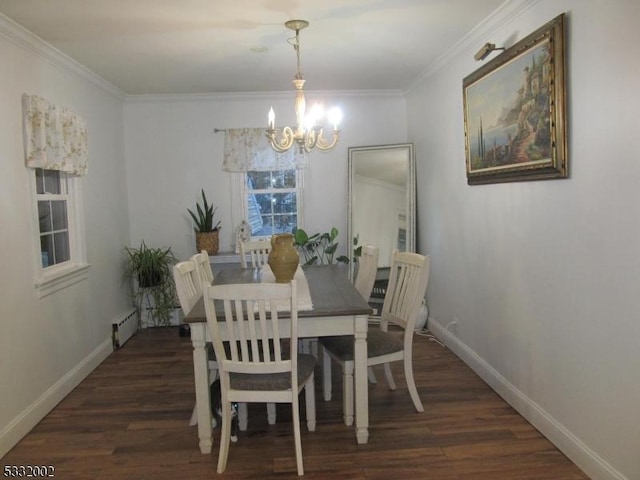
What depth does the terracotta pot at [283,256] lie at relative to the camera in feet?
9.46

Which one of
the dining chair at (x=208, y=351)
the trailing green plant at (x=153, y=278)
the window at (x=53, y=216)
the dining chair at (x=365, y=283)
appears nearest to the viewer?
the dining chair at (x=208, y=351)

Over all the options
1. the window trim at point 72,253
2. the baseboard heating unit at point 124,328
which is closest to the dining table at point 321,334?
the window trim at point 72,253

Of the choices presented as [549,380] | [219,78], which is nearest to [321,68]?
[219,78]

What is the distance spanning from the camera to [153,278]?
4.56 metres

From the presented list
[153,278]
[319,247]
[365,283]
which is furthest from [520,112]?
[153,278]

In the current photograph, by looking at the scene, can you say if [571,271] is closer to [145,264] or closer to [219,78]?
[219,78]

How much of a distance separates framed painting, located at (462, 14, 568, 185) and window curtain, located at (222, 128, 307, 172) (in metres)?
2.18

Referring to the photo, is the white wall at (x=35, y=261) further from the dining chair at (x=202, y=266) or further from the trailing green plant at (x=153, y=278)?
the dining chair at (x=202, y=266)

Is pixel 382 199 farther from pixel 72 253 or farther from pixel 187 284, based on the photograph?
pixel 72 253

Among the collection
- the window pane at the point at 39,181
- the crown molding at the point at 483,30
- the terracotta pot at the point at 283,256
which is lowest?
the terracotta pot at the point at 283,256

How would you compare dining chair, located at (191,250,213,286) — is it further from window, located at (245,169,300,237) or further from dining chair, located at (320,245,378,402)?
window, located at (245,169,300,237)

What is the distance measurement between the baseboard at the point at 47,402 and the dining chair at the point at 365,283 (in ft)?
5.63

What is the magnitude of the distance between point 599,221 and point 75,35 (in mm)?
3089

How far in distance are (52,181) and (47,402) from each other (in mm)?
1502
